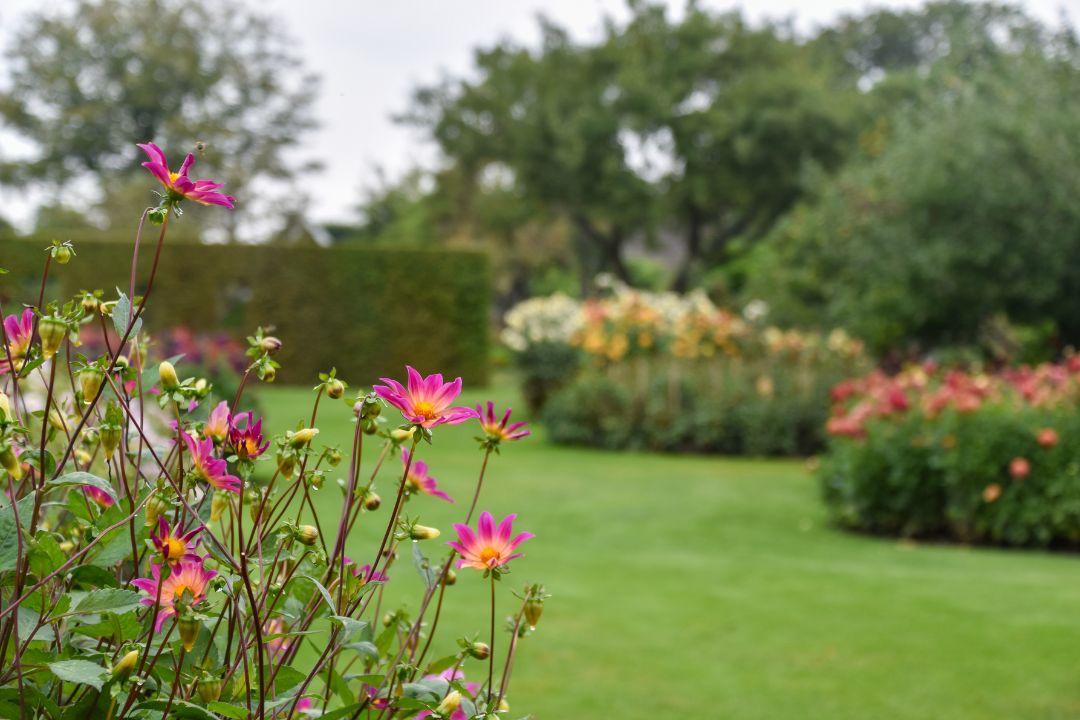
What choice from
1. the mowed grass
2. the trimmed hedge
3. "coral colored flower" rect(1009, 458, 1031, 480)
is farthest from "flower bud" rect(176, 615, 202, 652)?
the trimmed hedge

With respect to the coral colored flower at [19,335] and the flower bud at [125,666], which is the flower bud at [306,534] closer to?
the flower bud at [125,666]

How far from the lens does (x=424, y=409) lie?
1.21m

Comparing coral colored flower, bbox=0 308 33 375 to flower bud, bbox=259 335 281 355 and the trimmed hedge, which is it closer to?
flower bud, bbox=259 335 281 355

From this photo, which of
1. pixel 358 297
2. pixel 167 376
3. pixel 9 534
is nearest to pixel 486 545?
pixel 167 376

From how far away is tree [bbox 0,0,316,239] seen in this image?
3394 centimetres

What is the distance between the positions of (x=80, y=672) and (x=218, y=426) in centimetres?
31

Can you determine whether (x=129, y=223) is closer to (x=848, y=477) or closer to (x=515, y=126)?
(x=515, y=126)

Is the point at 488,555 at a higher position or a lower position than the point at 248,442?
lower

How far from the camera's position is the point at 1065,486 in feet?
21.7

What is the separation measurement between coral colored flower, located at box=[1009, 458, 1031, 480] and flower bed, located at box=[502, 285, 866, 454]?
515 centimetres

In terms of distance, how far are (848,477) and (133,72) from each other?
31.7m

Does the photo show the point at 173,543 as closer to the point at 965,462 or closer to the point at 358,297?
the point at 965,462

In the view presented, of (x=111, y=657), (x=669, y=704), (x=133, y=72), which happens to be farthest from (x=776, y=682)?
(x=133, y=72)

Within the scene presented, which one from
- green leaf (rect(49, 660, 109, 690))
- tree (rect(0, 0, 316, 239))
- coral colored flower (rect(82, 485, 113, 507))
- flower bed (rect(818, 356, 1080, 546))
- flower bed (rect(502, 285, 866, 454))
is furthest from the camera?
tree (rect(0, 0, 316, 239))
